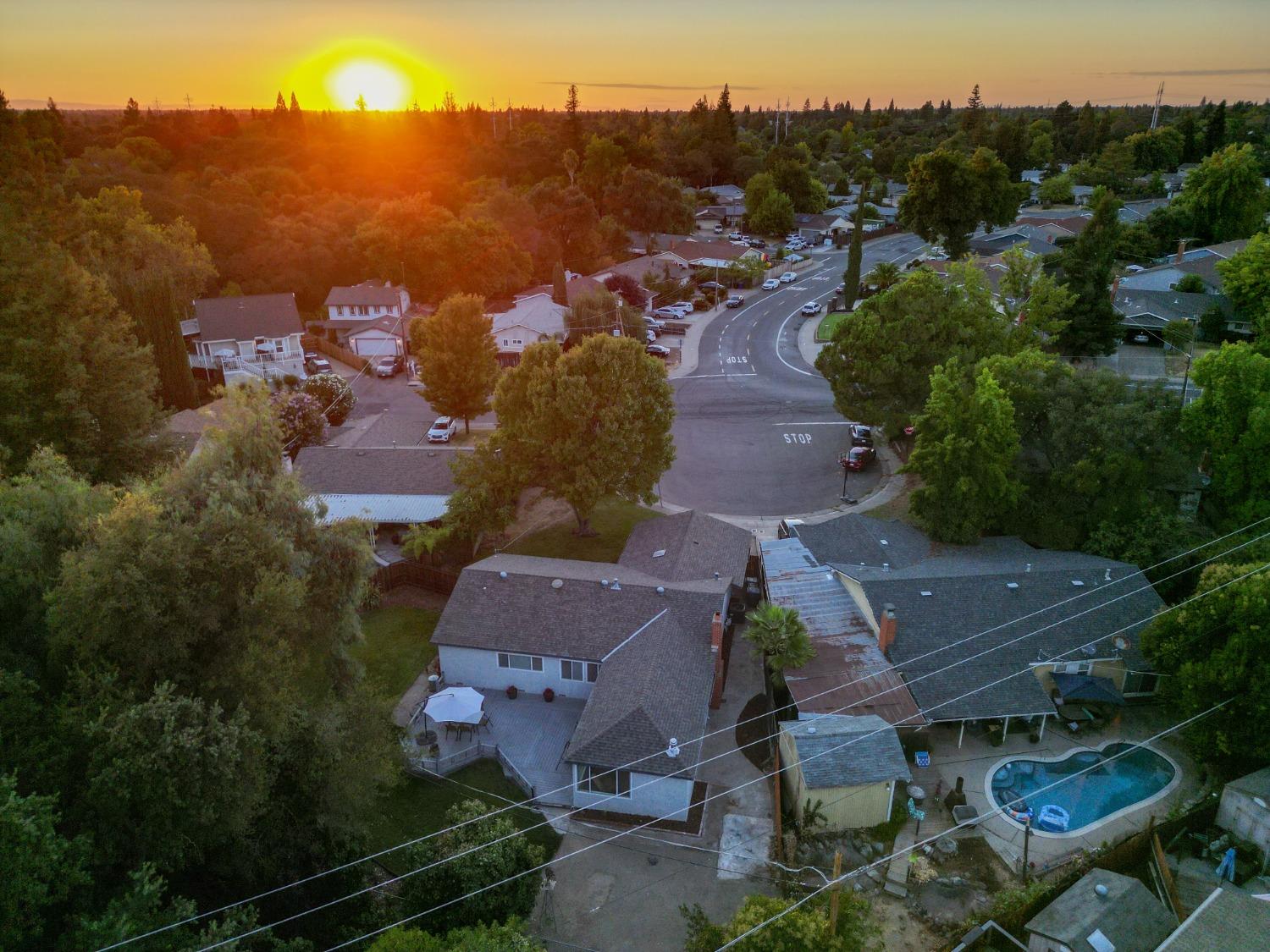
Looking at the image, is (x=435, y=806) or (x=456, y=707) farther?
(x=456, y=707)

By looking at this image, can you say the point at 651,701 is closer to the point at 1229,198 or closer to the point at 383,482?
the point at 383,482

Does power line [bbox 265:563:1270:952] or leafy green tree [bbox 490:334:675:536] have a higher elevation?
leafy green tree [bbox 490:334:675:536]

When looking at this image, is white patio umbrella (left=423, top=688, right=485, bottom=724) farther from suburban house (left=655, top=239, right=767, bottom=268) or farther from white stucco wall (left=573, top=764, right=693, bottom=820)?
suburban house (left=655, top=239, right=767, bottom=268)

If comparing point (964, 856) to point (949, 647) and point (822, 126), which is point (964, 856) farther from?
point (822, 126)

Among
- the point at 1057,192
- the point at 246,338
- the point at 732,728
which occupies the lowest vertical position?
the point at 732,728

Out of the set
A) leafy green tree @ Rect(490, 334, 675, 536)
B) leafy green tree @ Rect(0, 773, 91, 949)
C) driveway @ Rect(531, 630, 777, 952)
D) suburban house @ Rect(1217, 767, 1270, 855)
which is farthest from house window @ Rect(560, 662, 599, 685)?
suburban house @ Rect(1217, 767, 1270, 855)

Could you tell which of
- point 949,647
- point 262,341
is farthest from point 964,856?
point 262,341

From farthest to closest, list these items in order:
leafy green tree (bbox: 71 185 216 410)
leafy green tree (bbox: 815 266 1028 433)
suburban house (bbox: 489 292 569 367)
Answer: suburban house (bbox: 489 292 569 367)
leafy green tree (bbox: 71 185 216 410)
leafy green tree (bbox: 815 266 1028 433)

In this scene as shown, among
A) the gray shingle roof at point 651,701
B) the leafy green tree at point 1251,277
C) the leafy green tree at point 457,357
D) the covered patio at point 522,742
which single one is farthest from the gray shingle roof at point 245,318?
the leafy green tree at point 1251,277

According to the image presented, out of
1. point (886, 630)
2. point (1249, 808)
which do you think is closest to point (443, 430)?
point (886, 630)
